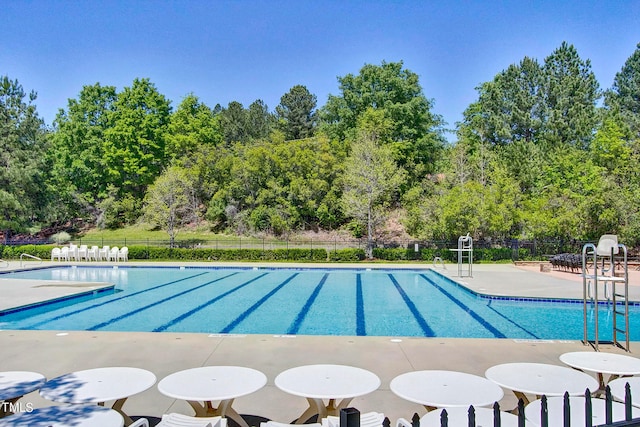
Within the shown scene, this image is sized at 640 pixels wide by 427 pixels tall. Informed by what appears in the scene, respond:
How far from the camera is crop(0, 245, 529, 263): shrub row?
23.3 meters

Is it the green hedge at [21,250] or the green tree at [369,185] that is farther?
the green tree at [369,185]

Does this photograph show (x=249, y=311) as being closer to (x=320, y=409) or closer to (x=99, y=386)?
(x=99, y=386)

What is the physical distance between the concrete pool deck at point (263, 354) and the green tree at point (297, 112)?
44373mm

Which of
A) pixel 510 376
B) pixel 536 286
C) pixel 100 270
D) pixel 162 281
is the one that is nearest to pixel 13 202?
pixel 100 270

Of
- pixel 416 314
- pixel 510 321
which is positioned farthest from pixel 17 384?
pixel 510 321

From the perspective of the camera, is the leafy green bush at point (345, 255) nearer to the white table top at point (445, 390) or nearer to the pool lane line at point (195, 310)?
the pool lane line at point (195, 310)

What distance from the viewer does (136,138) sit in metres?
38.8

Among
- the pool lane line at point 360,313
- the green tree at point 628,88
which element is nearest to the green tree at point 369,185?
the pool lane line at point 360,313

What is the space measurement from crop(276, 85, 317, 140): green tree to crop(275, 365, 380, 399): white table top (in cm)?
4729

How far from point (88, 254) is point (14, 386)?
22.0 m

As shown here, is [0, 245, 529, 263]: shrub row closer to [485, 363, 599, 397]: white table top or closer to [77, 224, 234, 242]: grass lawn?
[77, 224, 234, 242]: grass lawn

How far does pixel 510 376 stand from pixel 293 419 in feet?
6.38

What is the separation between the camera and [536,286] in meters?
13.8

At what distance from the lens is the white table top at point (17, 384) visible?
11.4 feet
